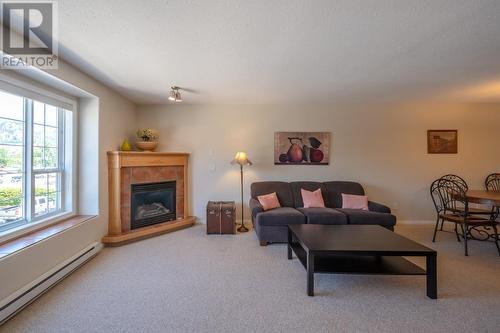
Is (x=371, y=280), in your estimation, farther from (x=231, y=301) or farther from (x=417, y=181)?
(x=417, y=181)

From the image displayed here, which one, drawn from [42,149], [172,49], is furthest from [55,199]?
[172,49]

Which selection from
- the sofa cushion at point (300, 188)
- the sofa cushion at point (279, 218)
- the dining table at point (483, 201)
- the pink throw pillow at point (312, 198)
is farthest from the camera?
the sofa cushion at point (300, 188)

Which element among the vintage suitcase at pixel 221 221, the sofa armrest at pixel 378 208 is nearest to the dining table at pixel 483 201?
the sofa armrest at pixel 378 208

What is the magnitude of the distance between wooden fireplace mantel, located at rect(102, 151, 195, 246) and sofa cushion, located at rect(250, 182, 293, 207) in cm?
138

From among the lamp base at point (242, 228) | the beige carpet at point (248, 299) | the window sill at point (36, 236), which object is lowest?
the beige carpet at point (248, 299)

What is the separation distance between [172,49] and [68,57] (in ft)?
3.74

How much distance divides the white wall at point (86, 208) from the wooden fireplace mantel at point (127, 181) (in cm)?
10

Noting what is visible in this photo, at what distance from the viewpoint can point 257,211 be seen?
3432 mm

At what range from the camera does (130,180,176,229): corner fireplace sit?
3562 millimetres

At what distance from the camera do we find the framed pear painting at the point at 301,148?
4336 mm

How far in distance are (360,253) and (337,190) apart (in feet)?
7.11

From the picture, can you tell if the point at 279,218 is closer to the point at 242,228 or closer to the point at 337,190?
the point at 242,228

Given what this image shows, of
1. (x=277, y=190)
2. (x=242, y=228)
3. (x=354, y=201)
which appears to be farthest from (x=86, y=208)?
(x=354, y=201)

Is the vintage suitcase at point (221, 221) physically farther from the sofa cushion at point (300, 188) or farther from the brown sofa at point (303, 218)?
the sofa cushion at point (300, 188)
